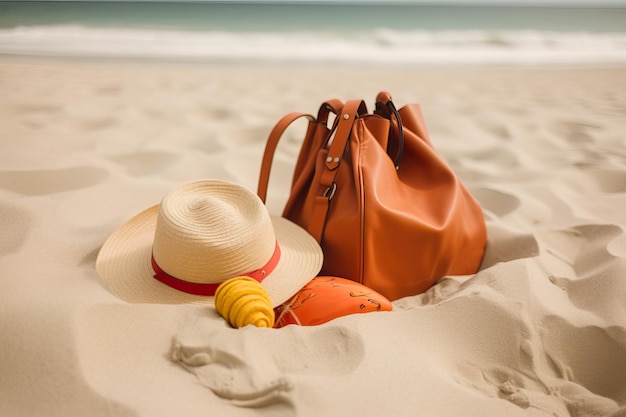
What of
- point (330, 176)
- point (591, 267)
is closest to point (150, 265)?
point (330, 176)

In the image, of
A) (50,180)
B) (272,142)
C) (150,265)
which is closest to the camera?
(150,265)

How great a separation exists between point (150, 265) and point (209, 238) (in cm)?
25

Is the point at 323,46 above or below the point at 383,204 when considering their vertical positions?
above

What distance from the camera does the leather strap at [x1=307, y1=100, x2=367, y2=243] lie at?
5.54 feet

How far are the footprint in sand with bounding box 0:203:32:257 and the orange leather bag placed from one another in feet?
2.59

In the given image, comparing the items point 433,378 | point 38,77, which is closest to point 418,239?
point 433,378

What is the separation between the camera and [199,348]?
43.8 inches

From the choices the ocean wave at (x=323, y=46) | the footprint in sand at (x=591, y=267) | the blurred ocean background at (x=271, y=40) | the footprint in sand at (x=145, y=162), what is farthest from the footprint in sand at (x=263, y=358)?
the ocean wave at (x=323, y=46)

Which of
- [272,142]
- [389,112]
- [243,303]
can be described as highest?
[389,112]

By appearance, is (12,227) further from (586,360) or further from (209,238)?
(586,360)

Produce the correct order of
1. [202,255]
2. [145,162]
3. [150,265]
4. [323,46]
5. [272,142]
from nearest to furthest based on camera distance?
[202,255], [150,265], [272,142], [145,162], [323,46]

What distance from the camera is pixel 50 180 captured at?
7.26ft

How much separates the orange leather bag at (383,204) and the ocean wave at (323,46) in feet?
17.2

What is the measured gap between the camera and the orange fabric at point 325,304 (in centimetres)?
138
